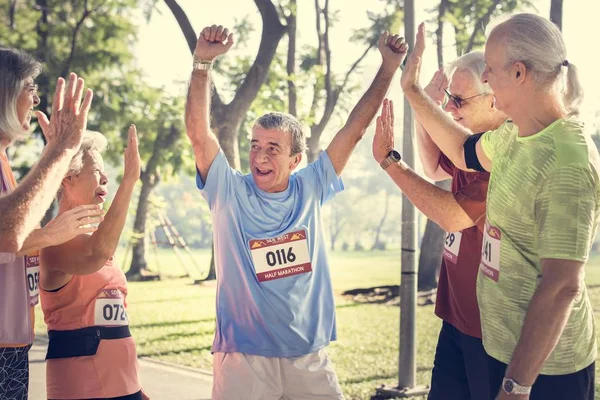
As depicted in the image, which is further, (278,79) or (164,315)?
(278,79)

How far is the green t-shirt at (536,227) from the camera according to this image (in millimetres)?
2344

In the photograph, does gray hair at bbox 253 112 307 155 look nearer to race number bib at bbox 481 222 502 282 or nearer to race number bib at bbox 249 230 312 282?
race number bib at bbox 249 230 312 282

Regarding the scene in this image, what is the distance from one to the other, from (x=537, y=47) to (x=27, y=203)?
1.66m

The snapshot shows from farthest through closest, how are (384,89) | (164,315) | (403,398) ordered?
(164,315) < (403,398) < (384,89)

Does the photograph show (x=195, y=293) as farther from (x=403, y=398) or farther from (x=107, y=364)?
(x=107, y=364)

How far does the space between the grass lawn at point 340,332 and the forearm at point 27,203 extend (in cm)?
471

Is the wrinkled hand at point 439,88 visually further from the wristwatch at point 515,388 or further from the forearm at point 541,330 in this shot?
the wristwatch at point 515,388

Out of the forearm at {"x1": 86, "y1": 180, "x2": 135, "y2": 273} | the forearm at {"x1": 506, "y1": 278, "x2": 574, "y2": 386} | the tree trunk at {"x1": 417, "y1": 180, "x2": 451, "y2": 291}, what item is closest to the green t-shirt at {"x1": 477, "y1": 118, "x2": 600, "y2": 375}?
the forearm at {"x1": 506, "y1": 278, "x2": 574, "y2": 386}

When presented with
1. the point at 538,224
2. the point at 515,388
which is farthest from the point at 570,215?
the point at 515,388

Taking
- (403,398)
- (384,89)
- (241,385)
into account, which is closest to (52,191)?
(241,385)

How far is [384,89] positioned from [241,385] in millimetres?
1550

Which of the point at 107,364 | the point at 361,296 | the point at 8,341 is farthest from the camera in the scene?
the point at 361,296

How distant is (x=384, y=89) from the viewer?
3965mm

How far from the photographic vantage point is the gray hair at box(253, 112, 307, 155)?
155 inches
